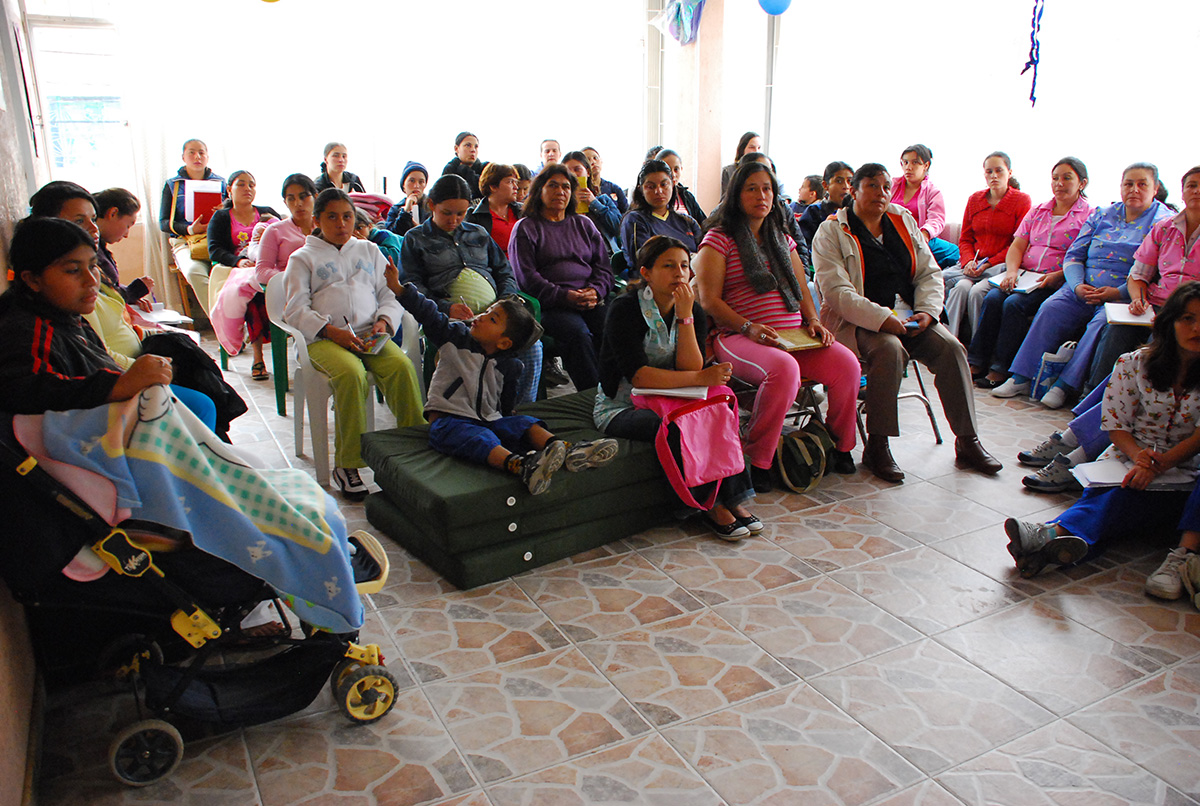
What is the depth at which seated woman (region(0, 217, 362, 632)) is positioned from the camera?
167 centimetres

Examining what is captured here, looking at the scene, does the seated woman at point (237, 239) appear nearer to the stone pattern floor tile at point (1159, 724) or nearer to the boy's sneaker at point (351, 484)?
the boy's sneaker at point (351, 484)

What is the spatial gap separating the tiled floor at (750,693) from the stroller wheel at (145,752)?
39mm

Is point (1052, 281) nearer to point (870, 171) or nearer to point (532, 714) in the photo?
point (870, 171)

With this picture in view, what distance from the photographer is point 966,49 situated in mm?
6230

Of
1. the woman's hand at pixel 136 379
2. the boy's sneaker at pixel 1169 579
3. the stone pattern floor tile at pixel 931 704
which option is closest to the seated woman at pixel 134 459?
the woman's hand at pixel 136 379

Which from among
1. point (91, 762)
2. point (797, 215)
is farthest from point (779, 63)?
point (91, 762)

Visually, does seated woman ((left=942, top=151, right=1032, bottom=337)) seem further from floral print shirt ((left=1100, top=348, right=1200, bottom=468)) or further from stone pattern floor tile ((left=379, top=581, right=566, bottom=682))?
stone pattern floor tile ((left=379, top=581, right=566, bottom=682))

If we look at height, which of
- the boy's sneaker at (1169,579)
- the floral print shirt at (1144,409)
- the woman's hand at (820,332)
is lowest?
the boy's sneaker at (1169,579)

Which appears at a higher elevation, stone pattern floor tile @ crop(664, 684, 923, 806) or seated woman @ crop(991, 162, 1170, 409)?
seated woman @ crop(991, 162, 1170, 409)

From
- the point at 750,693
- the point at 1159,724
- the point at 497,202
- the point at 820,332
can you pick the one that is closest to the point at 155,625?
the point at 750,693

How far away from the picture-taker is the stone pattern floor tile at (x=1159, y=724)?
5.97 feet

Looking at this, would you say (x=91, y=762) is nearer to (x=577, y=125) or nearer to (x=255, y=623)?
(x=255, y=623)

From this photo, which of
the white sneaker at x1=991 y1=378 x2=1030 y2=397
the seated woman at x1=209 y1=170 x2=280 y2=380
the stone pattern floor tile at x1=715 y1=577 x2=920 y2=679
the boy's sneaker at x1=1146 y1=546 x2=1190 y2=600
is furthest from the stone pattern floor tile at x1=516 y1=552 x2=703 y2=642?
the seated woman at x1=209 y1=170 x2=280 y2=380

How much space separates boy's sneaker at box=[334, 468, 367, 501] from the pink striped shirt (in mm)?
1681
